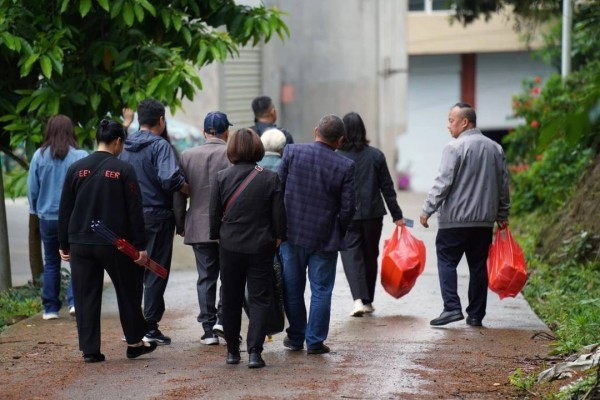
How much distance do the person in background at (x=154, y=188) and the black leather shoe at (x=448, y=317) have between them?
242 centimetres

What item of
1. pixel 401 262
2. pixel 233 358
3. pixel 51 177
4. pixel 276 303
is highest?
pixel 51 177

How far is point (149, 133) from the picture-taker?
8.47 m

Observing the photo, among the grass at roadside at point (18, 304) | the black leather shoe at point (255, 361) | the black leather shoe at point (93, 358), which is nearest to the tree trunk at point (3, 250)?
the grass at roadside at point (18, 304)

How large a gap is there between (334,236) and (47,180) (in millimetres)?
2870

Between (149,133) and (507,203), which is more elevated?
(149,133)

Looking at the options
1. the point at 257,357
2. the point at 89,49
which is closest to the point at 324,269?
the point at 257,357

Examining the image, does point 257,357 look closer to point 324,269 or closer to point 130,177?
point 324,269

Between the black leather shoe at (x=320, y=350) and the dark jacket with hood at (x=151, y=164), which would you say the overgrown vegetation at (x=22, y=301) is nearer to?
the dark jacket with hood at (x=151, y=164)

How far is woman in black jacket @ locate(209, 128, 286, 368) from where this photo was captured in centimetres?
759

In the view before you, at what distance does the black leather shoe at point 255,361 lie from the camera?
7.58 meters

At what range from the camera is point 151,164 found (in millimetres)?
8438

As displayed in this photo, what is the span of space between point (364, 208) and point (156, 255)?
2.37 m

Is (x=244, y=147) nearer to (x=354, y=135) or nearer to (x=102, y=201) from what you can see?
(x=102, y=201)

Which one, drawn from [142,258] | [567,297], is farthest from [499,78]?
[142,258]
